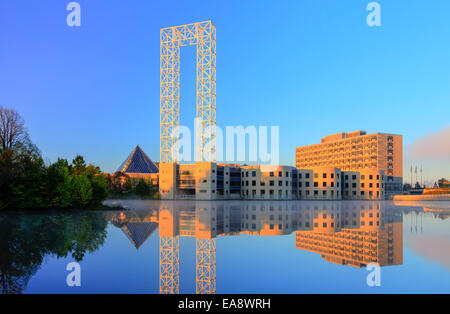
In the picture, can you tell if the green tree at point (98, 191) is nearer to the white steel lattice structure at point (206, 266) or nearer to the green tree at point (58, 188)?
the green tree at point (58, 188)

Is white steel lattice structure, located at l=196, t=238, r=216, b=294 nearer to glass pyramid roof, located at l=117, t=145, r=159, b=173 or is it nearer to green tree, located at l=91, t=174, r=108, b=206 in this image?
green tree, located at l=91, t=174, r=108, b=206

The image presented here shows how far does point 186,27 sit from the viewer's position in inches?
2926

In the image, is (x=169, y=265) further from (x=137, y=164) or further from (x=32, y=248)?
(x=137, y=164)

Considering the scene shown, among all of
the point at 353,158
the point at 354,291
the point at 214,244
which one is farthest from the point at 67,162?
the point at 353,158

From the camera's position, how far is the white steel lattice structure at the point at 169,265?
753 cm

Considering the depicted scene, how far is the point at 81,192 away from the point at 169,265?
27.4m

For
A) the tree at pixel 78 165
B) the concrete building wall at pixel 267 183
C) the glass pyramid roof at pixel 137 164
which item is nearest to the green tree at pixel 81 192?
the tree at pixel 78 165

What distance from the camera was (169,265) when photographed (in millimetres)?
9625

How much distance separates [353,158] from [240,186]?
75.7 meters

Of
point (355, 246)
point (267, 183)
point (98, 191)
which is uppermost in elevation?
point (98, 191)

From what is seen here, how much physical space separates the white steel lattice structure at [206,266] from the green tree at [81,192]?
24.1 m

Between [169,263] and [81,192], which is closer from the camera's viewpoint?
[169,263]

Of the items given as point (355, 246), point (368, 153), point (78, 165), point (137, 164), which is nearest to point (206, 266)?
point (355, 246)
